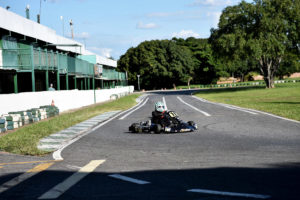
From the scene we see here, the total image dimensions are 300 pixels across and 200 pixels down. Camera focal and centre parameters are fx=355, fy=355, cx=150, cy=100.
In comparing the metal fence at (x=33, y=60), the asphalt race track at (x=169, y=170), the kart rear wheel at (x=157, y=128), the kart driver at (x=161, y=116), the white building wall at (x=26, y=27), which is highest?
the white building wall at (x=26, y=27)

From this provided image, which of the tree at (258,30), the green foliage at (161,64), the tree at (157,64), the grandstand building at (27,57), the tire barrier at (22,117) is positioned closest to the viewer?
the tire barrier at (22,117)

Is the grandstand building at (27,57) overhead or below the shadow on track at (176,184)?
overhead

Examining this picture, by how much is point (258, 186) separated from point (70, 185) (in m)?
2.80

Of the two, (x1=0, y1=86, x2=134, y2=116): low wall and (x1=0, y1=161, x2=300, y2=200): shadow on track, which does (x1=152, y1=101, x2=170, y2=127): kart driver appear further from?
(x1=0, y1=86, x2=134, y2=116): low wall

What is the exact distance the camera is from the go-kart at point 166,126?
11.5 metres

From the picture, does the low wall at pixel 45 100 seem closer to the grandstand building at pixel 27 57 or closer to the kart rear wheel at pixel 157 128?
the grandstand building at pixel 27 57

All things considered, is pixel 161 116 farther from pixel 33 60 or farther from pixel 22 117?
pixel 33 60

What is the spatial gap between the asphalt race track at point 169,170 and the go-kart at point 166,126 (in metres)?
1.05

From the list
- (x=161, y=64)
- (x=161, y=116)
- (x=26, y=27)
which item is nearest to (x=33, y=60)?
(x=26, y=27)

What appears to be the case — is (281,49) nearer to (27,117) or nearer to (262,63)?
(262,63)

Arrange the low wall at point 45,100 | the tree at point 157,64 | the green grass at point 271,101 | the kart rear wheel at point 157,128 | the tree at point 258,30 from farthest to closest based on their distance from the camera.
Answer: the tree at point 157,64
the tree at point 258,30
the green grass at point 271,101
the low wall at point 45,100
the kart rear wheel at point 157,128

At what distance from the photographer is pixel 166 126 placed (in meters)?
11.8

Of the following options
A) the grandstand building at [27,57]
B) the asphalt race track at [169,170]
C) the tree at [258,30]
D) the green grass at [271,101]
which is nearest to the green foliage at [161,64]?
the tree at [258,30]

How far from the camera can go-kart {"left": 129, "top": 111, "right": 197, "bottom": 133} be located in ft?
37.9
